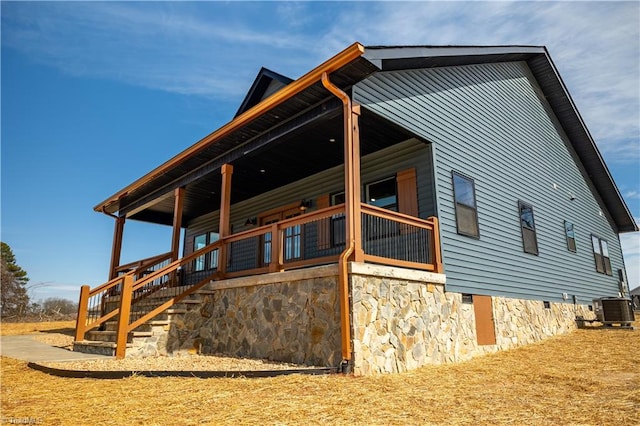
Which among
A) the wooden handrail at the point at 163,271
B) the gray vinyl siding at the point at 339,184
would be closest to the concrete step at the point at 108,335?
the wooden handrail at the point at 163,271

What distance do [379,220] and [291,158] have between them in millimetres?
2863

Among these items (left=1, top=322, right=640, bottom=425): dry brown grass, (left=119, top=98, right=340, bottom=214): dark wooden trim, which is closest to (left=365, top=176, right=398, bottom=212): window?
(left=119, top=98, right=340, bottom=214): dark wooden trim

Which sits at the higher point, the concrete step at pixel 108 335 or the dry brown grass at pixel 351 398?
the concrete step at pixel 108 335

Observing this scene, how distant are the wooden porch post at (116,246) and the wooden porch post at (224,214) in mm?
5511

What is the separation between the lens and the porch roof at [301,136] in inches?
273

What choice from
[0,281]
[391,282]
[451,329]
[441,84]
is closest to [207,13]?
[441,84]

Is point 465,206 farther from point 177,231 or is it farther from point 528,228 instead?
point 177,231

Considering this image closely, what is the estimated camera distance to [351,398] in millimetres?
4152

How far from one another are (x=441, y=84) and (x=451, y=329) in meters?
5.17

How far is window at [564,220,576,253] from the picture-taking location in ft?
40.5

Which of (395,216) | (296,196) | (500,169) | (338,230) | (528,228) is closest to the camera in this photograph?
(395,216)

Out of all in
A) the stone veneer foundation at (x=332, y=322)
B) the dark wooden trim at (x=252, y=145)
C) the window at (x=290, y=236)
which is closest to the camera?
the stone veneer foundation at (x=332, y=322)

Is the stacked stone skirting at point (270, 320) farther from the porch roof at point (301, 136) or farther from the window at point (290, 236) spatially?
the porch roof at point (301, 136)

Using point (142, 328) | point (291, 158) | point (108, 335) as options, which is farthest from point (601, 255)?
point (108, 335)
